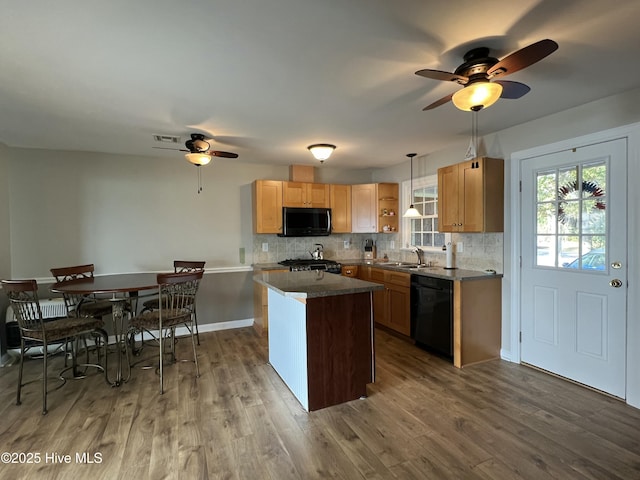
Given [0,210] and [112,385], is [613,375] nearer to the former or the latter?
[112,385]

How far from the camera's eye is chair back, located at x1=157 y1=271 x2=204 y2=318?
2.84 m

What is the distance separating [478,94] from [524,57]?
0.27 metres

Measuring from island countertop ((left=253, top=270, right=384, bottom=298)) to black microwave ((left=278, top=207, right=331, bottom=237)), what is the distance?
1613 mm

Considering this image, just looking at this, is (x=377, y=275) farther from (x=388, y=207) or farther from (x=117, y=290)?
(x=117, y=290)

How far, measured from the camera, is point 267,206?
14.7ft

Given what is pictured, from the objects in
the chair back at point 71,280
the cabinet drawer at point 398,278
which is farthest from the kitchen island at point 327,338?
the chair back at point 71,280

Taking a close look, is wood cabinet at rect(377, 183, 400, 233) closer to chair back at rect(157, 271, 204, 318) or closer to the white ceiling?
the white ceiling

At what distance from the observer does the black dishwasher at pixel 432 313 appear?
130 inches

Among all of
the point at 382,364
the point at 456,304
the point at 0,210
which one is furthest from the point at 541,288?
the point at 0,210

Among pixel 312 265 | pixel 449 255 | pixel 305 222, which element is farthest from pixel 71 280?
pixel 449 255

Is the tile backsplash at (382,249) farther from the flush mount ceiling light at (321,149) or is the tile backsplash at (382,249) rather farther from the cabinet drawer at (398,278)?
the flush mount ceiling light at (321,149)

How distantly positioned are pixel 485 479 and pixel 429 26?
7.82ft

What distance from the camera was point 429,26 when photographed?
5.34 ft

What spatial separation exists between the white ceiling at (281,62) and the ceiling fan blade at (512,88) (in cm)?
21
